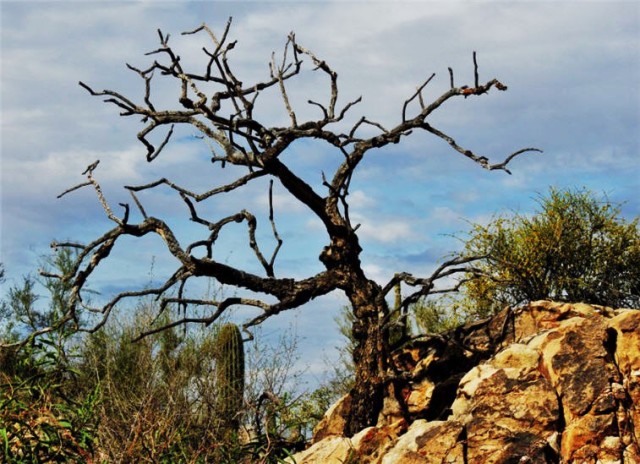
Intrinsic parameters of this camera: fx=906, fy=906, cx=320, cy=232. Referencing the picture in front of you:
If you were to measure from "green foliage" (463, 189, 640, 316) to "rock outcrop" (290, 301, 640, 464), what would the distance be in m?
7.66

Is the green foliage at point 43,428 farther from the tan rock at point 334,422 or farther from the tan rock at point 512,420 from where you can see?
the tan rock at point 334,422

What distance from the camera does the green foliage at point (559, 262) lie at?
16.2 metres

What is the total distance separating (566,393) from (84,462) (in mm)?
3877

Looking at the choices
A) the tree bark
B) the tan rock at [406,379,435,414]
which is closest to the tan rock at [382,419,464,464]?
the tan rock at [406,379,435,414]

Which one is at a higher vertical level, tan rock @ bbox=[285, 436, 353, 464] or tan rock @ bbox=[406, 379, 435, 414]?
tan rock @ bbox=[406, 379, 435, 414]

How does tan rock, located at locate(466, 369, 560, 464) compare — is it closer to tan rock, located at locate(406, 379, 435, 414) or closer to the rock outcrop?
the rock outcrop

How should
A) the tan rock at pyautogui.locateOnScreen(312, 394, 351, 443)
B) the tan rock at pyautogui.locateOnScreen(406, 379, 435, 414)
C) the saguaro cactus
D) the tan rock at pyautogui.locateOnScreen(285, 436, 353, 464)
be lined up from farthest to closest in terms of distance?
the saguaro cactus, the tan rock at pyautogui.locateOnScreen(312, 394, 351, 443), the tan rock at pyautogui.locateOnScreen(406, 379, 435, 414), the tan rock at pyautogui.locateOnScreen(285, 436, 353, 464)

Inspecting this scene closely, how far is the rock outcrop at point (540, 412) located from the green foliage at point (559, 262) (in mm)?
7655

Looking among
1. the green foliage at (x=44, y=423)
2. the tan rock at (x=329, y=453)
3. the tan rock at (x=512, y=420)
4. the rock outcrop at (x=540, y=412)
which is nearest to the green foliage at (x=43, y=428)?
the green foliage at (x=44, y=423)

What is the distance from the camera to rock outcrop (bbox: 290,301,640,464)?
23.9 feet

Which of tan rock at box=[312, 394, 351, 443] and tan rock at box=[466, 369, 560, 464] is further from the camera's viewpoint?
tan rock at box=[312, 394, 351, 443]

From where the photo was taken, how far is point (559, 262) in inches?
644

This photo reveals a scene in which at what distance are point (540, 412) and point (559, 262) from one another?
9.26 metres

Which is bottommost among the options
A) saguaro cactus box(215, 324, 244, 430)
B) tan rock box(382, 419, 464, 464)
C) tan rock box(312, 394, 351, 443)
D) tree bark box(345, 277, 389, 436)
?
tan rock box(382, 419, 464, 464)
